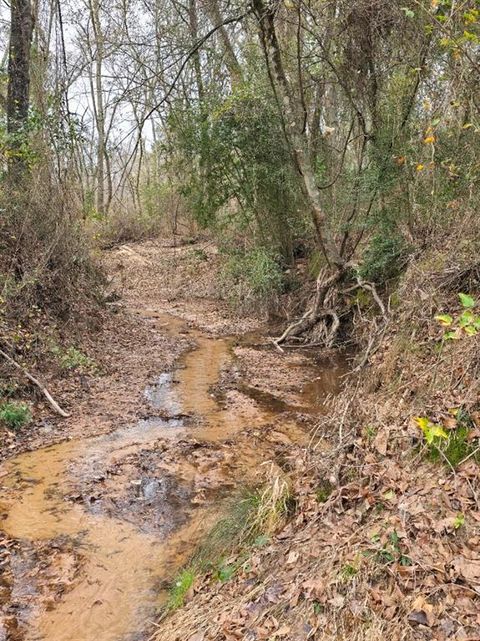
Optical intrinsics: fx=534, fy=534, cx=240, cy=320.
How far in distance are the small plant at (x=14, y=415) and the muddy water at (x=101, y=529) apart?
72 cm

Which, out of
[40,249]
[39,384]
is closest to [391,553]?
[39,384]

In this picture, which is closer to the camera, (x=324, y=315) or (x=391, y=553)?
(x=391, y=553)

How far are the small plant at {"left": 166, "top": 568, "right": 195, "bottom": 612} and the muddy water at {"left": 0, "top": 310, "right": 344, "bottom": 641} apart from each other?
0.14 metres

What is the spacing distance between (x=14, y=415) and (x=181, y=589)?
13.4ft

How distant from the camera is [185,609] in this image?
155 inches

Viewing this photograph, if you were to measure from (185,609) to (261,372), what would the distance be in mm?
6504

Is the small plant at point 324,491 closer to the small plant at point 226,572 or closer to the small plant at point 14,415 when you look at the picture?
the small plant at point 226,572

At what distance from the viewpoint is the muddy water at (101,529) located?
414cm

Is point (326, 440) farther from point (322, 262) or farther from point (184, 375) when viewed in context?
point (322, 262)

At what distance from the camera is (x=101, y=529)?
207 inches

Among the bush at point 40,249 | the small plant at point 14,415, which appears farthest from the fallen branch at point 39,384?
the bush at point 40,249

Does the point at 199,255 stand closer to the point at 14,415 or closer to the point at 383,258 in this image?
the point at 383,258

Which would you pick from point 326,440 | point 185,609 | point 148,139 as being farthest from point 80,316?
point 148,139

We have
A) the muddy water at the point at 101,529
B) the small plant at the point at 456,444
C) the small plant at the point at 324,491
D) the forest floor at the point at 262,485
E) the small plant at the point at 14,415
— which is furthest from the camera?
the small plant at the point at 14,415
